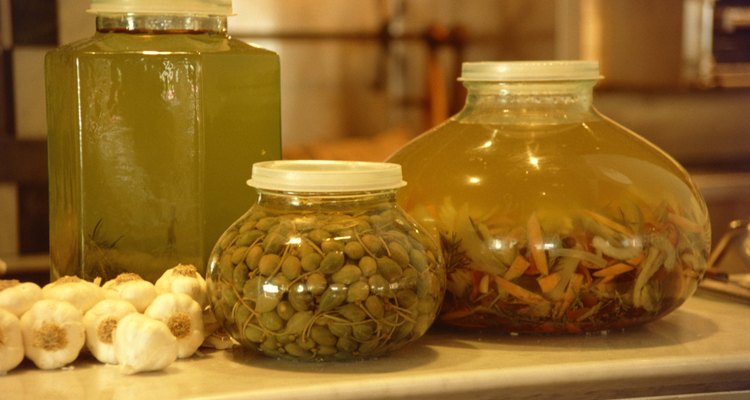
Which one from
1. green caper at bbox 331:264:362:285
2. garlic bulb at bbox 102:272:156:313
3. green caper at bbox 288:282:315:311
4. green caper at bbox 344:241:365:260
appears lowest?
garlic bulb at bbox 102:272:156:313

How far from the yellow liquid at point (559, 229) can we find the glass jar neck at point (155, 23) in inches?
8.4

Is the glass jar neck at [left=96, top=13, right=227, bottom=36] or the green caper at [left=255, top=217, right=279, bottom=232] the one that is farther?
the glass jar neck at [left=96, top=13, right=227, bottom=36]

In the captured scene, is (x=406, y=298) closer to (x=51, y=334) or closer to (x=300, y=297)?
(x=300, y=297)

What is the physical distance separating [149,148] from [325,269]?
8.1 inches

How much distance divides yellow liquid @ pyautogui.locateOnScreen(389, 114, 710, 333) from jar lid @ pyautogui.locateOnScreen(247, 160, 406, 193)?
0.09 m

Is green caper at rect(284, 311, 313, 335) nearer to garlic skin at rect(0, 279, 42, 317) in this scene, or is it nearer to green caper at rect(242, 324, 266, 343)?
green caper at rect(242, 324, 266, 343)

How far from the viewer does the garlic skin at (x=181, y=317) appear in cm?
81

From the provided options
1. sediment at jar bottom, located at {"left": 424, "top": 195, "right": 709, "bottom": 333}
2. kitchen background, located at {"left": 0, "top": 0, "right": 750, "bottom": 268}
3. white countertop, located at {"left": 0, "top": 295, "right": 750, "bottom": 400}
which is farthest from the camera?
kitchen background, located at {"left": 0, "top": 0, "right": 750, "bottom": 268}

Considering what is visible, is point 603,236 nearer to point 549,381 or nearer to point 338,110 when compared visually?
point 549,381

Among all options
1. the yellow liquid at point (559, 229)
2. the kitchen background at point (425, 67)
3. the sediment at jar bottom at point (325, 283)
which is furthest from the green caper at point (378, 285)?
the kitchen background at point (425, 67)

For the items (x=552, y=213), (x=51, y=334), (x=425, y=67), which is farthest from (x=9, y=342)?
(x=425, y=67)

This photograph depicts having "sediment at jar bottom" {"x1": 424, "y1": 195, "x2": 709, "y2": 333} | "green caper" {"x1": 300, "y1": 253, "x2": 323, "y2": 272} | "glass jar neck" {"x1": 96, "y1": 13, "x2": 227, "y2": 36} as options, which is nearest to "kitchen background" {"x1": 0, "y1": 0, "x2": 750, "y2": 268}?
"glass jar neck" {"x1": 96, "y1": 13, "x2": 227, "y2": 36}

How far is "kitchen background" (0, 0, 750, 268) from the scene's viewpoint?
2.79 metres

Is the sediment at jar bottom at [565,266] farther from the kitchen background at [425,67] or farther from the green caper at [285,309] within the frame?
the kitchen background at [425,67]
